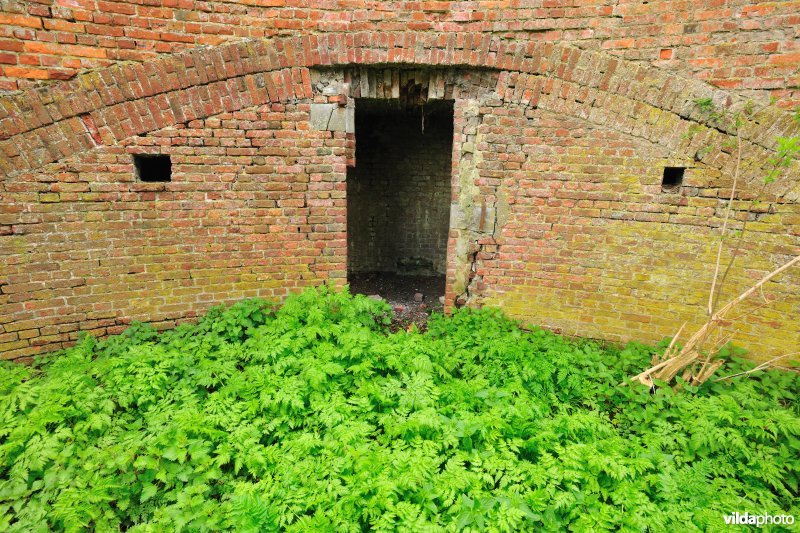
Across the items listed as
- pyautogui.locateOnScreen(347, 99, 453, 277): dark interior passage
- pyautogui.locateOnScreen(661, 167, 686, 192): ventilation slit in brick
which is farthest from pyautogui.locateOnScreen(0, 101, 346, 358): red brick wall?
pyautogui.locateOnScreen(661, 167, 686, 192): ventilation slit in brick

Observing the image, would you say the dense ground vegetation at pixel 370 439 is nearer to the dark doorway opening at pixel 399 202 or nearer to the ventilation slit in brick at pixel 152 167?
the ventilation slit in brick at pixel 152 167

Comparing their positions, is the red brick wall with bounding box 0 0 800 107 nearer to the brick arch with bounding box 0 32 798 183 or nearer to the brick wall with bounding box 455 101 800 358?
the brick arch with bounding box 0 32 798 183

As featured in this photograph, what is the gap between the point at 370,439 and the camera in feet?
9.30

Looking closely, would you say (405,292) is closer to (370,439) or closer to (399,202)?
(399,202)

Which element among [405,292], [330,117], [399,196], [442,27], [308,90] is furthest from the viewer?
[399,196]

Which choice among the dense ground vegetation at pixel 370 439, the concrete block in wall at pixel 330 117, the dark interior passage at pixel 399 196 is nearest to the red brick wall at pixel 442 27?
the concrete block in wall at pixel 330 117

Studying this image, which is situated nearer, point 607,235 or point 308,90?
point 308,90

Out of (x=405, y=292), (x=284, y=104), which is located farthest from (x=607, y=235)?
(x=284, y=104)

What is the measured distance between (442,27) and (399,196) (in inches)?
162

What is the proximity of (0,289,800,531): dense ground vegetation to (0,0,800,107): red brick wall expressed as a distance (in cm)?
284

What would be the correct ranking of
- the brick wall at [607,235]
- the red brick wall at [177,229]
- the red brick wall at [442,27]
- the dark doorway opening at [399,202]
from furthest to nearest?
the dark doorway opening at [399,202] < the brick wall at [607,235] < the red brick wall at [177,229] < the red brick wall at [442,27]

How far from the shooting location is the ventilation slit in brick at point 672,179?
3924 mm

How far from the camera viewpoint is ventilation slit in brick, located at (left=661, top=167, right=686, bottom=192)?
3.92 meters

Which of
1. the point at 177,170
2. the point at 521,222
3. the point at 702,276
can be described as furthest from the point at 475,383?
the point at 177,170
